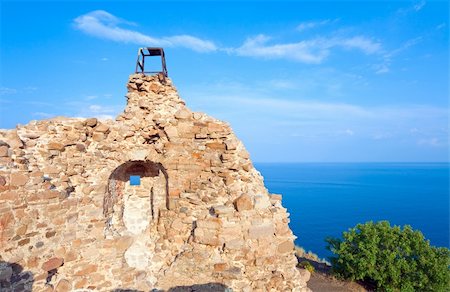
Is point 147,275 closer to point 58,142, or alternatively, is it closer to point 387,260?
point 58,142

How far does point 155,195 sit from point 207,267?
8.58 feet

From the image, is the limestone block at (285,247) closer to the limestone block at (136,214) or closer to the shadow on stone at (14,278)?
the limestone block at (136,214)

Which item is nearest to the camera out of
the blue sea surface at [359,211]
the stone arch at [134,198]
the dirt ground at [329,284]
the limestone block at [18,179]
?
the limestone block at [18,179]

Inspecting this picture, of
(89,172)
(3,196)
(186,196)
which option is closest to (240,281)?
(186,196)

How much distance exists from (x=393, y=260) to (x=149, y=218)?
1324cm

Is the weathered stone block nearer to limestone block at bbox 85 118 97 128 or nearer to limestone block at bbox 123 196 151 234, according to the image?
limestone block at bbox 123 196 151 234

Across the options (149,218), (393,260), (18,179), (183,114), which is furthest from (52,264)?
(393,260)

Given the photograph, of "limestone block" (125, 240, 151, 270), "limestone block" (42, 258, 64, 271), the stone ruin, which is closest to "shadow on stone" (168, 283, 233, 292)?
the stone ruin

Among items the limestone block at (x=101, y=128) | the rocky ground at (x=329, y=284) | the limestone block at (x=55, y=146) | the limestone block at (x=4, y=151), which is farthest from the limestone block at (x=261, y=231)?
the rocky ground at (x=329, y=284)

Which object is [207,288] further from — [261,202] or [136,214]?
[136,214]

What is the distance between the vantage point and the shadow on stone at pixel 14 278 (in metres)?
4.73

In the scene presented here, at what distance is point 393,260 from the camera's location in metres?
14.5

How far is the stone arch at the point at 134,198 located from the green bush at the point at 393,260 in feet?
39.2

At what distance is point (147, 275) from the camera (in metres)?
6.86
